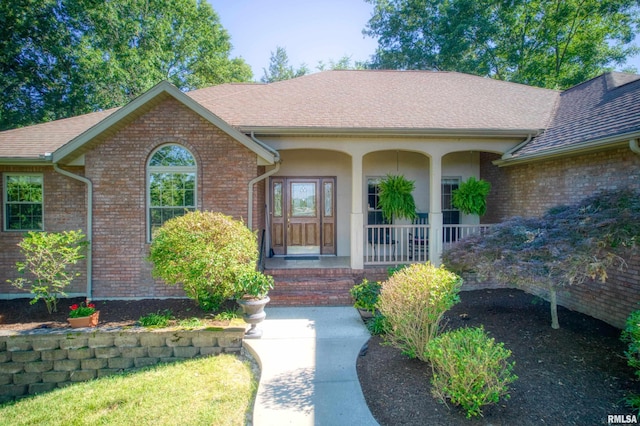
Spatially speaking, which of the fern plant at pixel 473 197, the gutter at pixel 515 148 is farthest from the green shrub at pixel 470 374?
the gutter at pixel 515 148

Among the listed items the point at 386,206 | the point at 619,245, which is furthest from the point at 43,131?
the point at 619,245

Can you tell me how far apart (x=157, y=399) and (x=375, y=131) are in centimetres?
639

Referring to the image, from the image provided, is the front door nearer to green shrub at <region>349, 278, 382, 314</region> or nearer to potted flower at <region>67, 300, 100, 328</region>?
green shrub at <region>349, 278, 382, 314</region>

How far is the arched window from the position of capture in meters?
7.30

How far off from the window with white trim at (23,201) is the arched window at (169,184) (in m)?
2.67

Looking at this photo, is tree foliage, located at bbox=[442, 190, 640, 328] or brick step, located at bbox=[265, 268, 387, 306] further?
brick step, located at bbox=[265, 268, 387, 306]

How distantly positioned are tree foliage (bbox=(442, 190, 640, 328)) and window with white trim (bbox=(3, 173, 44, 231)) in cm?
903

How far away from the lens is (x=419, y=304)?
4148 mm

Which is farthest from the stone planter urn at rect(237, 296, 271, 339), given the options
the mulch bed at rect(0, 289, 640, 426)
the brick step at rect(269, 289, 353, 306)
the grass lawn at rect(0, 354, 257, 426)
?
the brick step at rect(269, 289, 353, 306)

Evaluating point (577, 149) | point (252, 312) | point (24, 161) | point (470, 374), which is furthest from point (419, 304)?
point (24, 161)

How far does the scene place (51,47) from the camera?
645 inches

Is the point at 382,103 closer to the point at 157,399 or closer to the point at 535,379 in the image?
the point at 535,379

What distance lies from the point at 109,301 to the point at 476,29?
73.7 ft

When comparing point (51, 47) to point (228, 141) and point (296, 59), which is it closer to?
point (228, 141)
